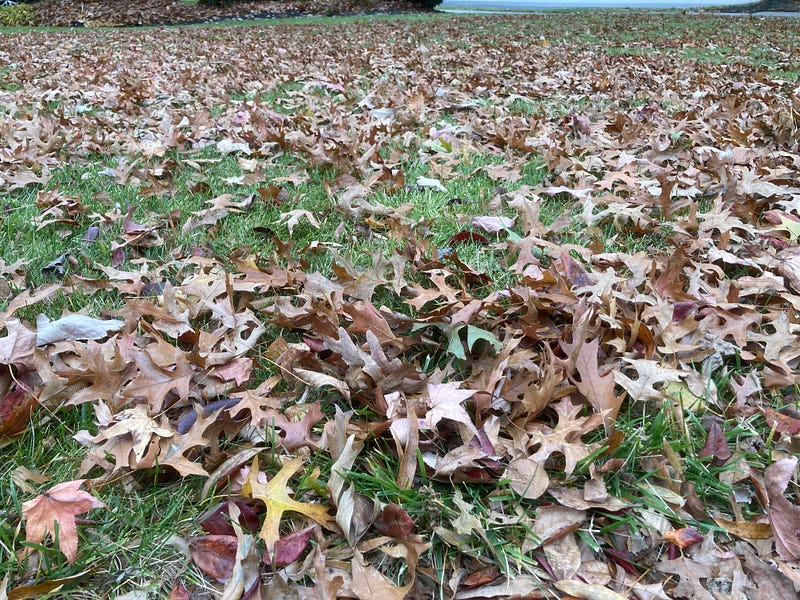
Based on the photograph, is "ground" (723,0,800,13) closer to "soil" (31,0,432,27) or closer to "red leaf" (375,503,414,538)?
"soil" (31,0,432,27)

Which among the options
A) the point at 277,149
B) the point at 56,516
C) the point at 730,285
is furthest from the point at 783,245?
the point at 277,149

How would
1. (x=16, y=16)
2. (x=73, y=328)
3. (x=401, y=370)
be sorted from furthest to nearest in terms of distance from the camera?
(x=16, y=16) < (x=73, y=328) < (x=401, y=370)

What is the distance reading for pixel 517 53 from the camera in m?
9.33

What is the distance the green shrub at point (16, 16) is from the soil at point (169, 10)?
248mm

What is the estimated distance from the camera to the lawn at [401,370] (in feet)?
4.11

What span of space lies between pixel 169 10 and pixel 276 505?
21721mm

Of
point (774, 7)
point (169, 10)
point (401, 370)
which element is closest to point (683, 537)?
point (401, 370)

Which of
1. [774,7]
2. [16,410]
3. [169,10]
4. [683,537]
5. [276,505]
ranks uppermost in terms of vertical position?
[169,10]

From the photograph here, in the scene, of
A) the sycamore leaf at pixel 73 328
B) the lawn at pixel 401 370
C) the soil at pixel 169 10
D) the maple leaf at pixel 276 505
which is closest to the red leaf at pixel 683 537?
the lawn at pixel 401 370

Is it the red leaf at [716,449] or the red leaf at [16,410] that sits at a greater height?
the red leaf at [16,410]

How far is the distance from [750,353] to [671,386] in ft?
1.15

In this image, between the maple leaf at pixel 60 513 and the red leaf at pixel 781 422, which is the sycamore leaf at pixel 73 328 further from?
the red leaf at pixel 781 422

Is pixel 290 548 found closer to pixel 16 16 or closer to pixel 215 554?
pixel 215 554

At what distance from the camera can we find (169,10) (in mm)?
18953
